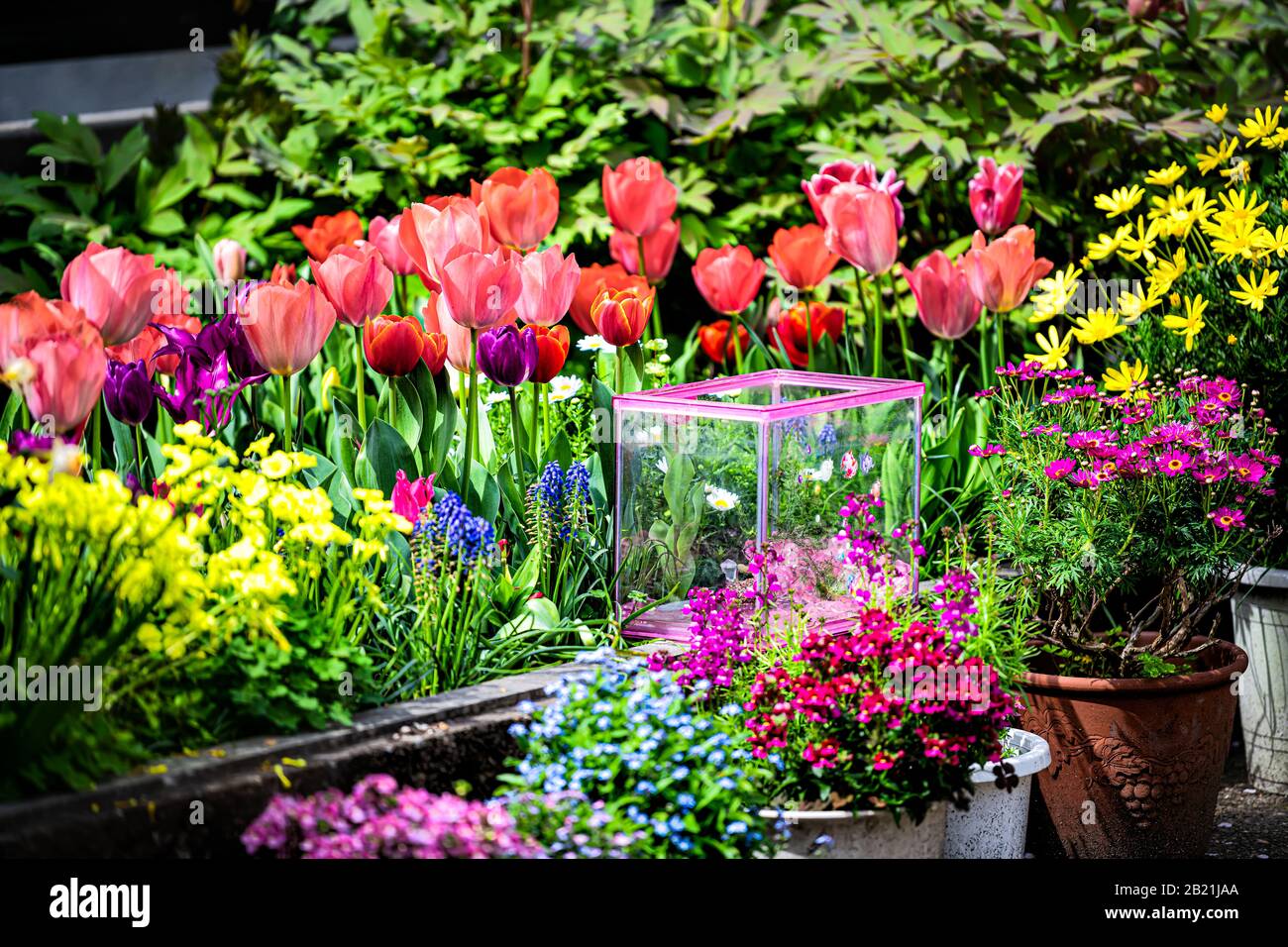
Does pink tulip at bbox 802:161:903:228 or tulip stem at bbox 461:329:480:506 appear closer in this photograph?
tulip stem at bbox 461:329:480:506

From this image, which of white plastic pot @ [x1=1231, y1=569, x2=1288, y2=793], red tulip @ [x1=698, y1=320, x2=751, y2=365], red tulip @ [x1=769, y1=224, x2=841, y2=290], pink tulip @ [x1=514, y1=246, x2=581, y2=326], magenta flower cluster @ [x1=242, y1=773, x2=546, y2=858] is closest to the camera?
magenta flower cluster @ [x1=242, y1=773, x2=546, y2=858]

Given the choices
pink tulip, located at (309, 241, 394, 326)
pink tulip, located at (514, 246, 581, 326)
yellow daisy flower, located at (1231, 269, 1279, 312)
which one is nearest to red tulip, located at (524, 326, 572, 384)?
pink tulip, located at (514, 246, 581, 326)

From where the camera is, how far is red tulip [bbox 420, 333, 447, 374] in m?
3.48

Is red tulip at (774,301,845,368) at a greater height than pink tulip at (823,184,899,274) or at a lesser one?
A: lesser

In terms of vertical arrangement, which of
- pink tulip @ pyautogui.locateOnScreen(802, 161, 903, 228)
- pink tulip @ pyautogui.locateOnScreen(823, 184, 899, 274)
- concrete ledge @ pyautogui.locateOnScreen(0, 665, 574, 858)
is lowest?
concrete ledge @ pyautogui.locateOnScreen(0, 665, 574, 858)

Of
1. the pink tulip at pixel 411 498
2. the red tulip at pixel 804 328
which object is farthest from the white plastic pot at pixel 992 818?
the red tulip at pixel 804 328

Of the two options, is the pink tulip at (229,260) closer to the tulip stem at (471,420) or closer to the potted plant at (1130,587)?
the tulip stem at (471,420)

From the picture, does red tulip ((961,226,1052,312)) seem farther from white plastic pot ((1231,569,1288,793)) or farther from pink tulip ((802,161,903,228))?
white plastic pot ((1231,569,1288,793))

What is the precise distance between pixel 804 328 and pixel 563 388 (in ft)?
2.54

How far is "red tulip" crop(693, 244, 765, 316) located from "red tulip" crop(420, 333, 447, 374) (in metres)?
0.87

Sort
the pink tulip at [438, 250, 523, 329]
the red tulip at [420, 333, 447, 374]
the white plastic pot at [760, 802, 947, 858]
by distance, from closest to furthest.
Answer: the white plastic pot at [760, 802, 947, 858] < the pink tulip at [438, 250, 523, 329] < the red tulip at [420, 333, 447, 374]

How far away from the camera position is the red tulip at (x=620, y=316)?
11.8 ft

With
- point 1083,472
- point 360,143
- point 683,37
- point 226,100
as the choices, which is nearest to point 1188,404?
point 1083,472

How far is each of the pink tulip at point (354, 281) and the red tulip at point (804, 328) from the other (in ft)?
4.25
